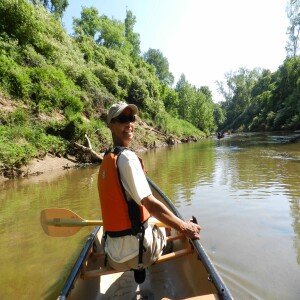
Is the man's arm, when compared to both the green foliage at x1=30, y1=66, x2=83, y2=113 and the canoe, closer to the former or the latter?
the canoe

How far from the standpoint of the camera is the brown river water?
3.58m

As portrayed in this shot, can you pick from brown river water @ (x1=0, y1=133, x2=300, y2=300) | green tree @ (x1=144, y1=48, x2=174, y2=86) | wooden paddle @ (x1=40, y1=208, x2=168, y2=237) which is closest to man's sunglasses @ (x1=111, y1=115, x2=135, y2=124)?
wooden paddle @ (x1=40, y1=208, x2=168, y2=237)

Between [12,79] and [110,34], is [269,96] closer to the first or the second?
[110,34]

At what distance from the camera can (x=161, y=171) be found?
1195 cm

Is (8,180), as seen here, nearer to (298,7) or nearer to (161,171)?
(161,171)

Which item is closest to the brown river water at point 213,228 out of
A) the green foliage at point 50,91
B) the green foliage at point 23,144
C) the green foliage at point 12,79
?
the green foliage at point 23,144

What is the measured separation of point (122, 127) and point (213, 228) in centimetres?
354

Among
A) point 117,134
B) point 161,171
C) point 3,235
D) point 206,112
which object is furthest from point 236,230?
point 206,112

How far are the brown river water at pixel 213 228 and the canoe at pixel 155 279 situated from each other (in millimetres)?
727

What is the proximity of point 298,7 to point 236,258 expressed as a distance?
173 ft

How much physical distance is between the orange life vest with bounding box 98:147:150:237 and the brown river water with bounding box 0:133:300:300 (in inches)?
70.9

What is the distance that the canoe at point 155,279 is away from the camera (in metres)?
2.55

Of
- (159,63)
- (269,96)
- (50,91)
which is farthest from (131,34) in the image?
(50,91)

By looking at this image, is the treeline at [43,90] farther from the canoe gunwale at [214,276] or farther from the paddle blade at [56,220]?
the canoe gunwale at [214,276]
